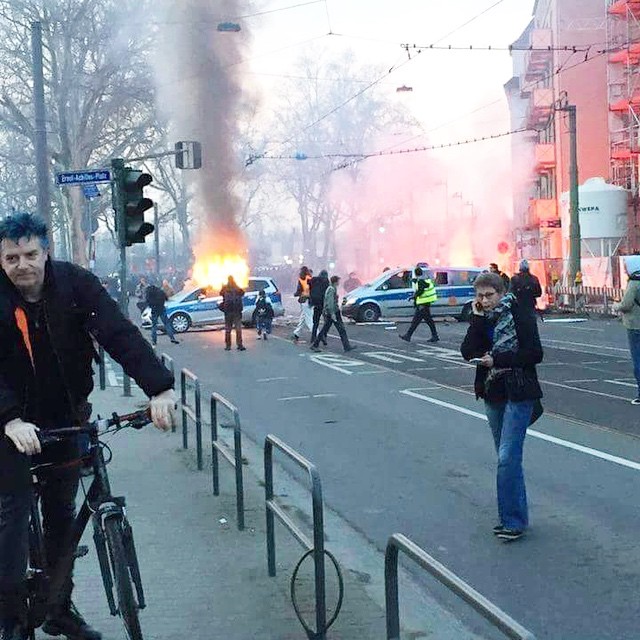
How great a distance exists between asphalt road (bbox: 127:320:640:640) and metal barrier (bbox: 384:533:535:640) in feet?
5.20

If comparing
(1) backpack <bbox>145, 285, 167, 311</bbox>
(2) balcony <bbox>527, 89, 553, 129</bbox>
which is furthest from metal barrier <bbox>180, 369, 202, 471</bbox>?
(2) balcony <bbox>527, 89, 553, 129</bbox>

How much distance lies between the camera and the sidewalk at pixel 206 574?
4711 mm

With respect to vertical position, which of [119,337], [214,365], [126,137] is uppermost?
[126,137]

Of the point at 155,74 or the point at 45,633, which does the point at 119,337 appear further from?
the point at 155,74

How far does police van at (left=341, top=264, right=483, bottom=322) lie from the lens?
1232 inches

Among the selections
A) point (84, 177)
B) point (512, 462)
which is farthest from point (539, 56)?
point (512, 462)

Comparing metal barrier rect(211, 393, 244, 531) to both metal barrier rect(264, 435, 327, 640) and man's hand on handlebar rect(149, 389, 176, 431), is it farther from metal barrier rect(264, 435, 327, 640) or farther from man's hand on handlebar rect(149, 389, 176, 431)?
man's hand on handlebar rect(149, 389, 176, 431)

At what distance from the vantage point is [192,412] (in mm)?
9492

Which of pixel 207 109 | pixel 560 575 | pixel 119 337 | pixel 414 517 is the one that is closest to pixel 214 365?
pixel 414 517

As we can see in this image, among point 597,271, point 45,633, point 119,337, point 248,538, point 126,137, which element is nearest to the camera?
point 119,337

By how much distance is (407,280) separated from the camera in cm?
3152

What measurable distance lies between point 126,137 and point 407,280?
18.9 metres

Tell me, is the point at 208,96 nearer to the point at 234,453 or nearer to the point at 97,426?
the point at 234,453

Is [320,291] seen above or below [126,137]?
below
